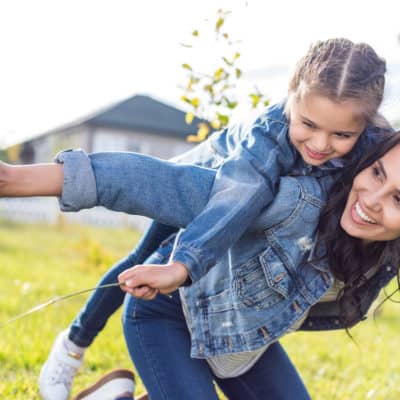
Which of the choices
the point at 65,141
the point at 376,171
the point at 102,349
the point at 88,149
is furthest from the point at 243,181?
the point at 88,149

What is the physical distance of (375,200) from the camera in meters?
2.14

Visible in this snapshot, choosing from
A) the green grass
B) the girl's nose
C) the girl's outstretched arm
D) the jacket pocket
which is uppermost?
the girl's nose

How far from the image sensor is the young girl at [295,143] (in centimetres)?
194

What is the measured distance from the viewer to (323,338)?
545cm

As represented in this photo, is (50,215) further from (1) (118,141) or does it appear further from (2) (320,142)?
(2) (320,142)

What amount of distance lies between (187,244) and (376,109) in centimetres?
76

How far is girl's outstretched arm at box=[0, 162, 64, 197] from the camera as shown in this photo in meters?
1.75

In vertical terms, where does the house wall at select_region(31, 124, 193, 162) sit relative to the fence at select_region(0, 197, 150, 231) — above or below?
below

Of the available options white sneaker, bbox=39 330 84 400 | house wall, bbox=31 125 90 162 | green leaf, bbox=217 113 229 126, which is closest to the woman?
white sneaker, bbox=39 330 84 400

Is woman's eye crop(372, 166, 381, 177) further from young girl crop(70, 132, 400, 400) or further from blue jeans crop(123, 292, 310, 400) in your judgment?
blue jeans crop(123, 292, 310, 400)

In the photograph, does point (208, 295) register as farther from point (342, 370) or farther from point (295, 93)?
point (342, 370)

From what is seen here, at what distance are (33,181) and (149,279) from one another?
1.31ft

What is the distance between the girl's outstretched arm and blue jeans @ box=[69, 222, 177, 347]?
85 centimetres

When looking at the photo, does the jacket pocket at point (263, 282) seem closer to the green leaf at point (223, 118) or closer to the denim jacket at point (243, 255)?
the denim jacket at point (243, 255)
